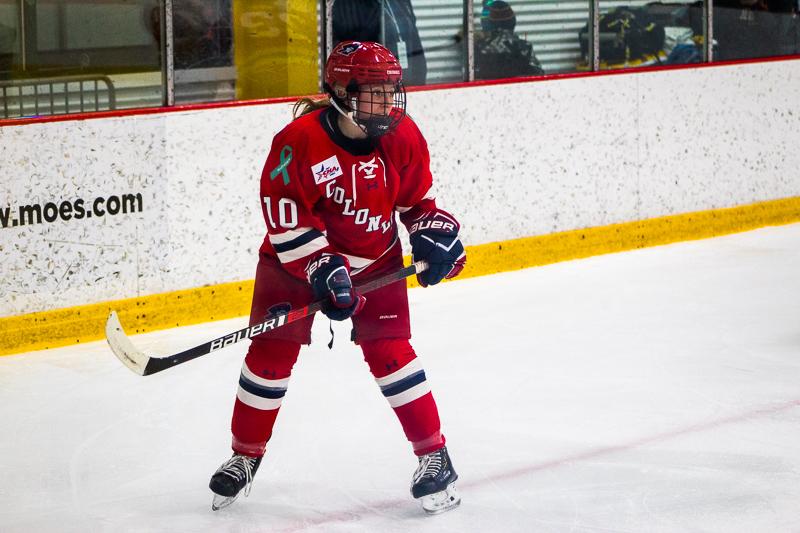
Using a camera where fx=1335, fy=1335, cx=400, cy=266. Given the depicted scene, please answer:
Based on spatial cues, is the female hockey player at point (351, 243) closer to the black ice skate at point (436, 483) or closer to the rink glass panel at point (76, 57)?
the black ice skate at point (436, 483)

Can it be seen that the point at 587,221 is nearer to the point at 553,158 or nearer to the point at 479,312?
the point at 553,158

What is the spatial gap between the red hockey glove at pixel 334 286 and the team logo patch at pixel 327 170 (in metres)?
0.15

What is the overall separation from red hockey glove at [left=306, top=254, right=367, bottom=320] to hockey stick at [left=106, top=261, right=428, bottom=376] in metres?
0.06

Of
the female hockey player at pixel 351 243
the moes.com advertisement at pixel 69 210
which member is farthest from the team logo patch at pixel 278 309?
the moes.com advertisement at pixel 69 210

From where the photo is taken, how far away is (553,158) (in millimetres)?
5461

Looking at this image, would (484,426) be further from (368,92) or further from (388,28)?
(388,28)

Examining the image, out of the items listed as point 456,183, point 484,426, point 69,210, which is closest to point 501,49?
point 456,183

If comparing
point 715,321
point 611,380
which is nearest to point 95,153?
point 611,380

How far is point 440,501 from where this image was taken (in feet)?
8.82

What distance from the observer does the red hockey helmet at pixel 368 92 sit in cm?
253

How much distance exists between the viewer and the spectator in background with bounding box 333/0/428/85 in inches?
196

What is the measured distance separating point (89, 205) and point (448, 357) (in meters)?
1.23

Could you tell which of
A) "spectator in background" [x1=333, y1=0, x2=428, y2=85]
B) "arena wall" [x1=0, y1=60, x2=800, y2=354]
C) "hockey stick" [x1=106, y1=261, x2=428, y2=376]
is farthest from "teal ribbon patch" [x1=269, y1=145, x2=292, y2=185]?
"spectator in background" [x1=333, y1=0, x2=428, y2=85]

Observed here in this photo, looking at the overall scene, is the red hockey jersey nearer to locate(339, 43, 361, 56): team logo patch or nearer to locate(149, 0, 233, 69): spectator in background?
locate(339, 43, 361, 56): team logo patch
